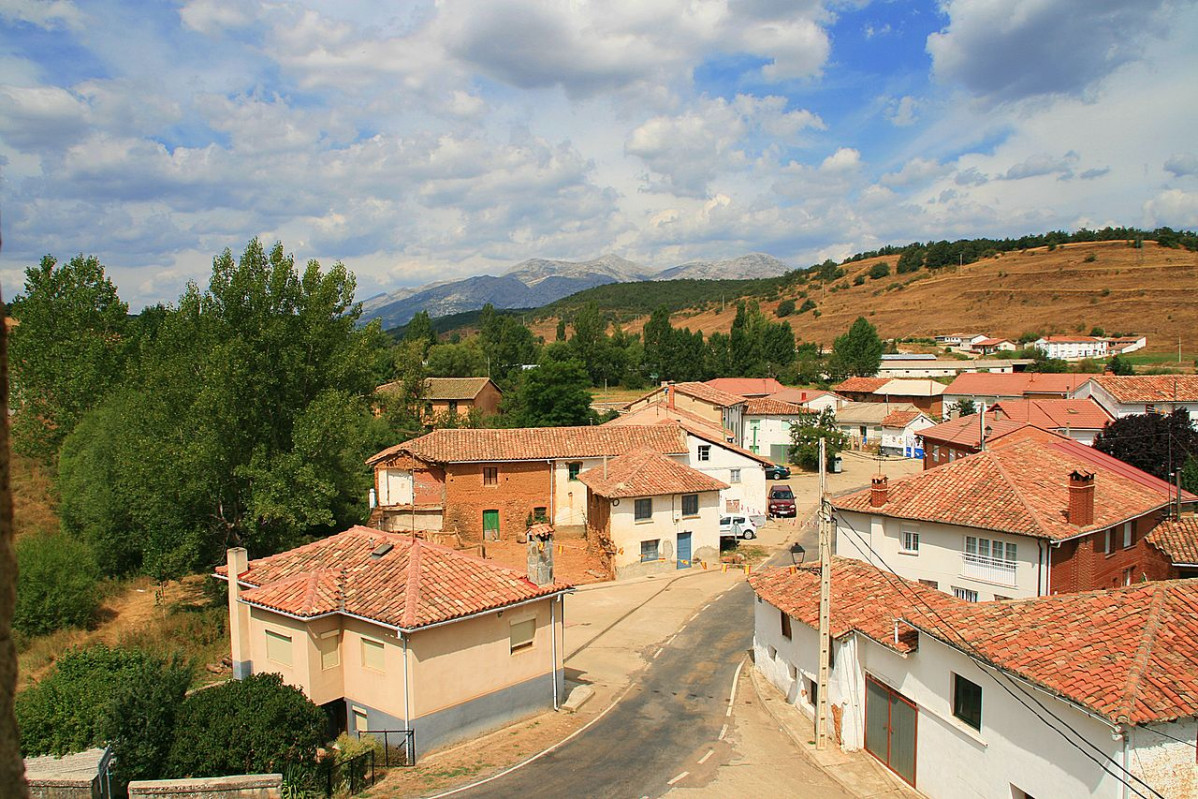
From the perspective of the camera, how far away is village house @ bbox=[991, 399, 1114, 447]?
174ft

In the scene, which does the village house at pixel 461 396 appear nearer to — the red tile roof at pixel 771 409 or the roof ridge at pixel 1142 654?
the red tile roof at pixel 771 409

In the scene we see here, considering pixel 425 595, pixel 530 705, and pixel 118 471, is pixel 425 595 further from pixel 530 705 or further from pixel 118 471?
pixel 118 471

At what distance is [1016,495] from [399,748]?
2040cm

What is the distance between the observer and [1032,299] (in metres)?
142

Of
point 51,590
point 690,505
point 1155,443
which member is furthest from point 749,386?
point 51,590

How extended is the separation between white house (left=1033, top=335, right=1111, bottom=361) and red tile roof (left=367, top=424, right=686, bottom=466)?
84063 millimetres

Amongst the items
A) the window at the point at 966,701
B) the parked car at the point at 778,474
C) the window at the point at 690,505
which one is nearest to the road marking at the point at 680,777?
the window at the point at 966,701

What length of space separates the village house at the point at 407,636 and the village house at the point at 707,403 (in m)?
39.8

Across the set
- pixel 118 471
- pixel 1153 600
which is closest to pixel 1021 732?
pixel 1153 600

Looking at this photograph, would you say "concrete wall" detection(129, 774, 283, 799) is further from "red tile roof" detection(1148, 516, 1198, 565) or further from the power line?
"red tile roof" detection(1148, 516, 1198, 565)

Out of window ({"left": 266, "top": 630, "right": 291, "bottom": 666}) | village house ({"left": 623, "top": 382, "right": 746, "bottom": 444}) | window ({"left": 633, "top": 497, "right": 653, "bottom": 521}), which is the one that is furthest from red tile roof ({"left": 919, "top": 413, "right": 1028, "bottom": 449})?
window ({"left": 266, "top": 630, "right": 291, "bottom": 666})

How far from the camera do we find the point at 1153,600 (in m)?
15.6

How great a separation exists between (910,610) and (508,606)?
9.50 meters

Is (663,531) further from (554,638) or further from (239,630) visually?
(239,630)
